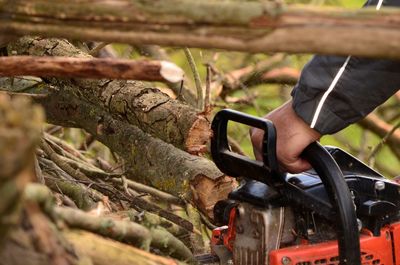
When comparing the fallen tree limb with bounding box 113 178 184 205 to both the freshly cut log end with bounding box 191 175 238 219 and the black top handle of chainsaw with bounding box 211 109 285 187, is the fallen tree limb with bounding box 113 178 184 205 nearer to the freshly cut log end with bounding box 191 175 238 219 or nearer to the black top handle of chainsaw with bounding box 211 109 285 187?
the freshly cut log end with bounding box 191 175 238 219

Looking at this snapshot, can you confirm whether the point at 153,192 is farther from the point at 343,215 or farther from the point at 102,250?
the point at 102,250

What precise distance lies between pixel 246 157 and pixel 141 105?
64 centimetres

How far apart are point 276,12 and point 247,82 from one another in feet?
11.3

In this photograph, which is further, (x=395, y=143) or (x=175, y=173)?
(x=395, y=143)

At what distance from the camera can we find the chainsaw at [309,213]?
7.54ft

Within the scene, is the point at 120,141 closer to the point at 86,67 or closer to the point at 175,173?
the point at 175,173

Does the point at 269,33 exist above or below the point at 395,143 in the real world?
below

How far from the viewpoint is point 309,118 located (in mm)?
2420

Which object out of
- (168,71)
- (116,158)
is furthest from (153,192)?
(168,71)

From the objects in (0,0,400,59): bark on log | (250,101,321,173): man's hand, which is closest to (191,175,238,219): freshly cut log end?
(250,101,321,173): man's hand

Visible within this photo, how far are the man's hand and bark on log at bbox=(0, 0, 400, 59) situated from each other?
0.76 m

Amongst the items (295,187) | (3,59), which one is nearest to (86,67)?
(3,59)

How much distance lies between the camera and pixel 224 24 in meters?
1.69

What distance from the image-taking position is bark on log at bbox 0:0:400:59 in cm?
163
